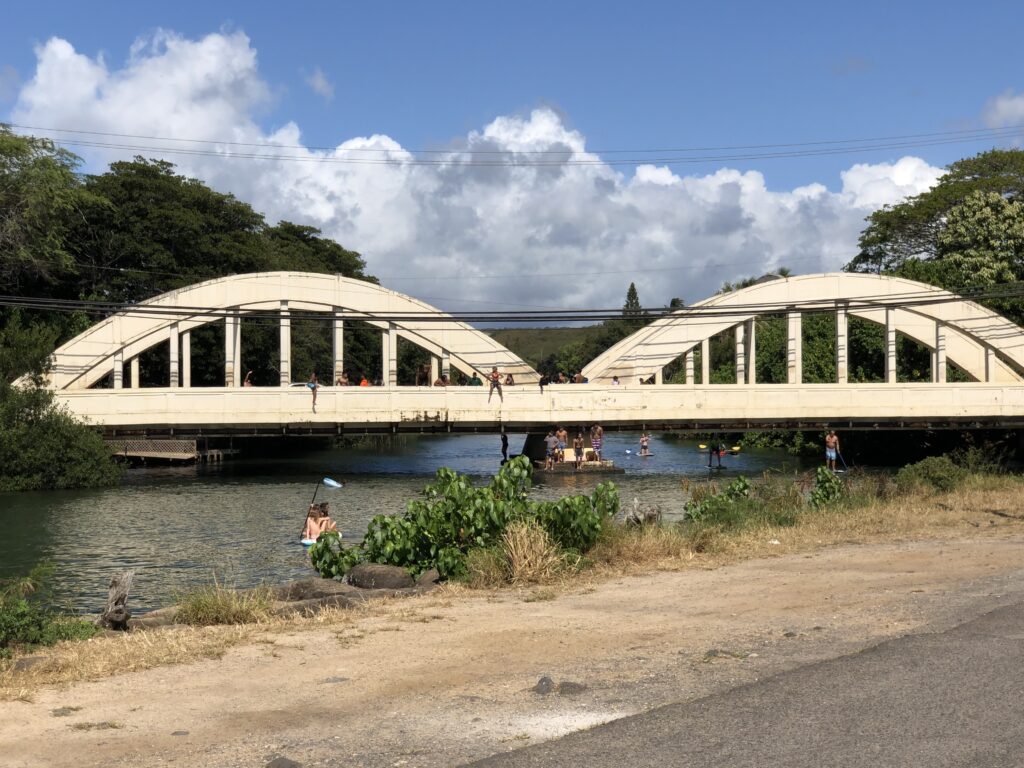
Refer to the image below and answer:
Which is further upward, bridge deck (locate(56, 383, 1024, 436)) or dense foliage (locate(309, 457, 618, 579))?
bridge deck (locate(56, 383, 1024, 436))

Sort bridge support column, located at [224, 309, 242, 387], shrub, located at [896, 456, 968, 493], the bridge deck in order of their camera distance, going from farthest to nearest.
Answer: bridge support column, located at [224, 309, 242, 387] → the bridge deck → shrub, located at [896, 456, 968, 493]

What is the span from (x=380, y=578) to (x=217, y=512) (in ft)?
55.5

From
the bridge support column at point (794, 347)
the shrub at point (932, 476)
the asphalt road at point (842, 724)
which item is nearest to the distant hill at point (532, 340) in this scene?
the bridge support column at point (794, 347)

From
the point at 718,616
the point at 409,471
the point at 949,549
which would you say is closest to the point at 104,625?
the point at 718,616

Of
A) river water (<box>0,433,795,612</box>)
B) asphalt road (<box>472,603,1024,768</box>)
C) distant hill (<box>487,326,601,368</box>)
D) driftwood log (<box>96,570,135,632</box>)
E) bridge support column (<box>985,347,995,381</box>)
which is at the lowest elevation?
river water (<box>0,433,795,612</box>)

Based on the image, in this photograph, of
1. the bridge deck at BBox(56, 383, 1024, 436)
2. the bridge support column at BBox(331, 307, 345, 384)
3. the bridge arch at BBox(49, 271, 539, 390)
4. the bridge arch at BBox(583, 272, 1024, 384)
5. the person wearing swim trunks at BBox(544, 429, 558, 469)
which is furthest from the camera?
the bridge arch at BBox(583, 272, 1024, 384)

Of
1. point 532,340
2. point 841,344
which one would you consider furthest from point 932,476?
point 532,340

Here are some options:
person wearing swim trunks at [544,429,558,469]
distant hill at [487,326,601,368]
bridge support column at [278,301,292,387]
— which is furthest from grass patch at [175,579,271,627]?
distant hill at [487,326,601,368]

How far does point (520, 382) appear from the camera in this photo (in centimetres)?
4372

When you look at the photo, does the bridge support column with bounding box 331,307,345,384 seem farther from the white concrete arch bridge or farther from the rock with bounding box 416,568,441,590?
the rock with bounding box 416,568,441,590

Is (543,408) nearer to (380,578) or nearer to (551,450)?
(551,450)

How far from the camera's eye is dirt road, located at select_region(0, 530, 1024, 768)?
6.20m

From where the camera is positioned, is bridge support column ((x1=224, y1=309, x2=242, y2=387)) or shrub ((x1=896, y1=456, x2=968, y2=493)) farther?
bridge support column ((x1=224, y1=309, x2=242, y2=387))

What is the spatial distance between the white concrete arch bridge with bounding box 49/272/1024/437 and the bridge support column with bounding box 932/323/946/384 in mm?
61
